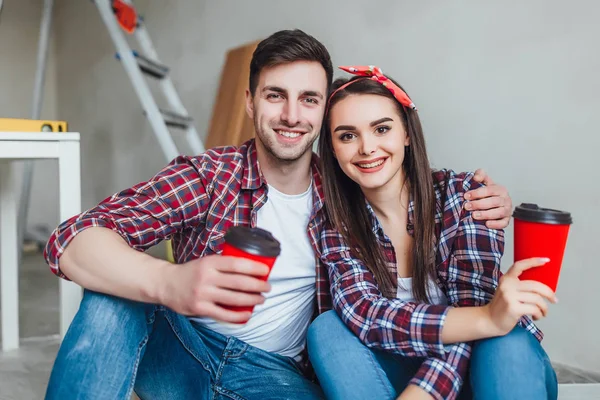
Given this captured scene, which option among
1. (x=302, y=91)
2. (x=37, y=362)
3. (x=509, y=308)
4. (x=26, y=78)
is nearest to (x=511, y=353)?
(x=509, y=308)

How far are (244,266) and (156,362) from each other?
0.53 m

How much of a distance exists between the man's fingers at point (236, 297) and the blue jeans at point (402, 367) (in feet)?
1.06

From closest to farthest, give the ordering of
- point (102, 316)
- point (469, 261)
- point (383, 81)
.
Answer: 1. point (102, 316)
2. point (469, 261)
3. point (383, 81)

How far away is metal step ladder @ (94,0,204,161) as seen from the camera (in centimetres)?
236

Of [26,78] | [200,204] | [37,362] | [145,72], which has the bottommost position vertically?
[37,362]

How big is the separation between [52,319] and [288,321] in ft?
4.96

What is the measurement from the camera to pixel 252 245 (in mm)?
764

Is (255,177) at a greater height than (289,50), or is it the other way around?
(289,50)

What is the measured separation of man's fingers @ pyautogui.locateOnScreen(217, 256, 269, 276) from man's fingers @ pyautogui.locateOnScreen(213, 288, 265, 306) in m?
0.04

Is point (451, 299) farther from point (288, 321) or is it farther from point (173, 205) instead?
point (173, 205)

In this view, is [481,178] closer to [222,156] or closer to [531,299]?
[531,299]

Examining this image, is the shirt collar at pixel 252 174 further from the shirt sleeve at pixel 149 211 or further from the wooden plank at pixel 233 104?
the wooden plank at pixel 233 104

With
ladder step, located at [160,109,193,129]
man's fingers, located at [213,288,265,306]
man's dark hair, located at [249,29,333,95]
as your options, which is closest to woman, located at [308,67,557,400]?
man's dark hair, located at [249,29,333,95]

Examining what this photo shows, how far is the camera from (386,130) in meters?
1.24
